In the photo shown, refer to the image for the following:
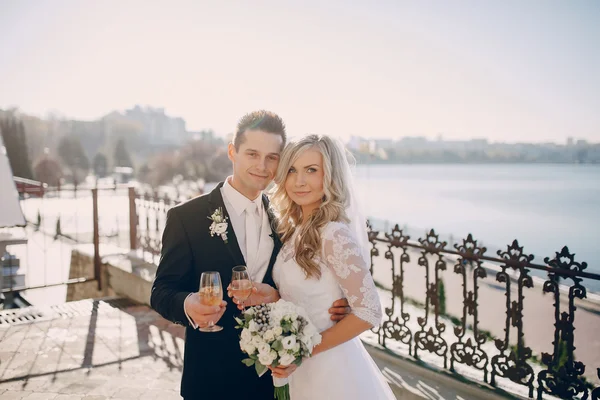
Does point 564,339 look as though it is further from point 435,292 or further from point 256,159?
point 256,159

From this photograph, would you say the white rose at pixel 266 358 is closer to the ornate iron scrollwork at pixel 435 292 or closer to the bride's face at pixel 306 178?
the bride's face at pixel 306 178

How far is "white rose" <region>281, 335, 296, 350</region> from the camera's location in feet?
6.66

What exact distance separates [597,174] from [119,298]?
10788 cm

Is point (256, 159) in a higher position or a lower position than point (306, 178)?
higher

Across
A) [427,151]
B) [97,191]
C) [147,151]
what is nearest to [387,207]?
[427,151]

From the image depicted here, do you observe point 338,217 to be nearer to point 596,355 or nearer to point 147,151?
point 596,355

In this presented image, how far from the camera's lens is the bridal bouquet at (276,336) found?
2041mm

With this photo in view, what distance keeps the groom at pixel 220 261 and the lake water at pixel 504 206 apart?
86.6 ft

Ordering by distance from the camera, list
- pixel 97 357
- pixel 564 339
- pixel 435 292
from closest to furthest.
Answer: pixel 564 339 < pixel 435 292 < pixel 97 357

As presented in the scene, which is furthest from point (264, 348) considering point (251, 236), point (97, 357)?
point (97, 357)

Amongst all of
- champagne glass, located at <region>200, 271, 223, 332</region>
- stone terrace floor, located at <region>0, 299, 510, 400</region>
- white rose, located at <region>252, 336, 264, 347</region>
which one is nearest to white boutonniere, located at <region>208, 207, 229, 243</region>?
champagne glass, located at <region>200, 271, 223, 332</region>

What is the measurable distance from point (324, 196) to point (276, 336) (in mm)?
934

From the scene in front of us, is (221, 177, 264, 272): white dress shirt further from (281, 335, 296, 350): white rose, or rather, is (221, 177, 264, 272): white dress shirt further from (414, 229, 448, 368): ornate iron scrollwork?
(414, 229, 448, 368): ornate iron scrollwork

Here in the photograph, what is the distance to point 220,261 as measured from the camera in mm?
2533
